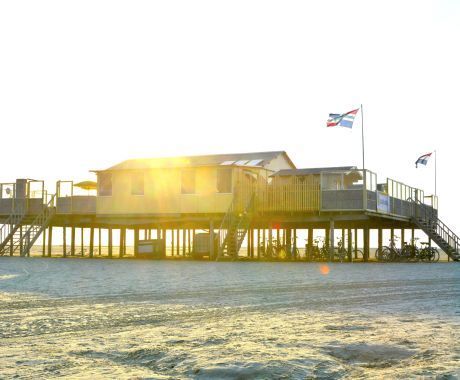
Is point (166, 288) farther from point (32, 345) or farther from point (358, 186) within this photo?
point (358, 186)

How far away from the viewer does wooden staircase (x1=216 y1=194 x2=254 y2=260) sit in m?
30.7

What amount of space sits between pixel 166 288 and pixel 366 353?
7.98 meters

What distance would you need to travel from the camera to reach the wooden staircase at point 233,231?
30.7m

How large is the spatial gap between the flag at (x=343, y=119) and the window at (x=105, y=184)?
39.4 ft

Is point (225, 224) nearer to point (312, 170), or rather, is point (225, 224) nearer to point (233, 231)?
point (233, 231)

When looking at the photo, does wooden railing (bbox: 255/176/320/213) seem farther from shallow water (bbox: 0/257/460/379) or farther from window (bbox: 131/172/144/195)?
shallow water (bbox: 0/257/460/379)

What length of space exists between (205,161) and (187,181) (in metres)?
2.13

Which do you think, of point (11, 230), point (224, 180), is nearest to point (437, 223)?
point (224, 180)

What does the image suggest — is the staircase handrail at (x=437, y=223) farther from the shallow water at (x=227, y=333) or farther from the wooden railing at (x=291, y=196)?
the shallow water at (x=227, y=333)

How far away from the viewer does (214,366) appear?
5.50 metres

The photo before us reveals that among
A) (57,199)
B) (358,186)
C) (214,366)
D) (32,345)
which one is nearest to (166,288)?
(32,345)

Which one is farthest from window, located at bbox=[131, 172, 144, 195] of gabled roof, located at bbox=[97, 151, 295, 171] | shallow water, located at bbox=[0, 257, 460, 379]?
shallow water, located at bbox=[0, 257, 460, 379]

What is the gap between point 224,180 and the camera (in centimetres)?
3350

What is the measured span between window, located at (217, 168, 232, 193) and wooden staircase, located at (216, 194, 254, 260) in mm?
1301
